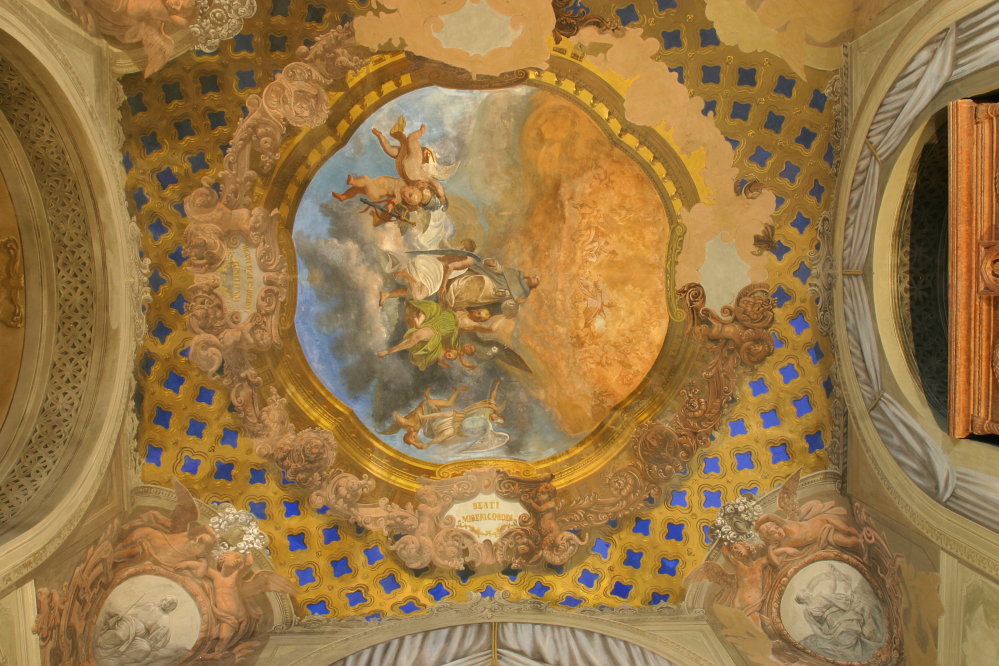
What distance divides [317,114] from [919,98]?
7.32 metres

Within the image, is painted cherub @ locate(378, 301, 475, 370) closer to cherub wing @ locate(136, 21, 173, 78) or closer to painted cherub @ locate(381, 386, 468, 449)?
painted cherub @ locate(381, 386, 468, 449)

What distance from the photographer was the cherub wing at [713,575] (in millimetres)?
9086

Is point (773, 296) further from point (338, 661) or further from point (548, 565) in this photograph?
point (338, 661)

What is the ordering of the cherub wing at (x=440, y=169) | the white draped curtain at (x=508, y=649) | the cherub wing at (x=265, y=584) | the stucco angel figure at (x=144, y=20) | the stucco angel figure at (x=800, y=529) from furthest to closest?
the cherub wing at (x=440, y=169)
the cherub wing at (x=265, y=584)
the stucco angel figure at (x=800, y=529)
the white draped curtain at (x=508, y=649)
the stucco angel figure at (x=144, y=20)

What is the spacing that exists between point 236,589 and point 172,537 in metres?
1.13

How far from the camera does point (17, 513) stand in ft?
24.7

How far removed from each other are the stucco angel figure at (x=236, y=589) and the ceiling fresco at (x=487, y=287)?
0.29 meters

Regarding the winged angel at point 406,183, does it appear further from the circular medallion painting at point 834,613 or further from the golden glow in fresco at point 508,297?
the circular medallion painting at point 834,613

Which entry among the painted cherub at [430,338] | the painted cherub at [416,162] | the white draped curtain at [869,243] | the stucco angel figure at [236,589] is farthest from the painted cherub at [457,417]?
the white draped curtain at [869,243]

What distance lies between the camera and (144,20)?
812 cm

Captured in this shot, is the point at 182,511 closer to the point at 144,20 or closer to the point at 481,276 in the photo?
the point at 481,276

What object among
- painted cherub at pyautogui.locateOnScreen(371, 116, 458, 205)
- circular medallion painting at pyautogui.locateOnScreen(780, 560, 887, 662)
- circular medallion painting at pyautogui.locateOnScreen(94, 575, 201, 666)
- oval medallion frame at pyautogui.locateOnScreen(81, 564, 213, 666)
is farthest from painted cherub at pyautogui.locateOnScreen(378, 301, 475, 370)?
circular medallion painting at pyautogui.locateOnScreen(780, 560, 887, 662)

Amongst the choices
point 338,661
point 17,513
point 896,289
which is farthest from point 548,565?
point 17,513

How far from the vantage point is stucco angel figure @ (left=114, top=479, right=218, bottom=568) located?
875cm
